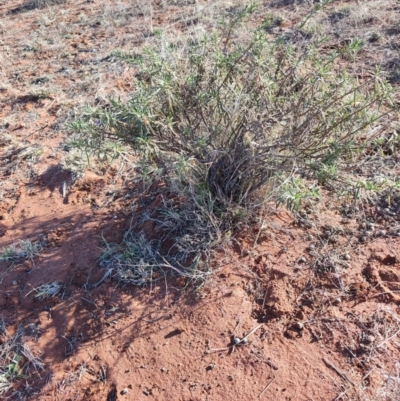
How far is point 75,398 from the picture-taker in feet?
7.32

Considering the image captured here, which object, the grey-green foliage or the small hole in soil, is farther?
the small hole in soil

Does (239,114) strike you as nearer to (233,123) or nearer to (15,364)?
(233,123)

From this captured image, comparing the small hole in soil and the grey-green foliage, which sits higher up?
the grey-green foliage

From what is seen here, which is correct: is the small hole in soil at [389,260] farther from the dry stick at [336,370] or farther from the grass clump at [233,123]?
the dry stick at [336,370]

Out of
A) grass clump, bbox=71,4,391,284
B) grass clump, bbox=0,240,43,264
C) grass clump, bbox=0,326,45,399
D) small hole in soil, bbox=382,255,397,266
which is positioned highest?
grass clump, bbox=71,4,391,284

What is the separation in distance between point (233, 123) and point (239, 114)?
0.22 ft

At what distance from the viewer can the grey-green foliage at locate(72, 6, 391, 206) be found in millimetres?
2326

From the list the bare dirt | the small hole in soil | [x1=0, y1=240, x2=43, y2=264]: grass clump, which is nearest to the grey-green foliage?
the bare dirt

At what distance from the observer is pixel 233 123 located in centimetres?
253

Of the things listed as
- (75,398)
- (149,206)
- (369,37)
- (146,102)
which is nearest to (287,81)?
(146,102)

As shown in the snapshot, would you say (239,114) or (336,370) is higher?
(239,114)

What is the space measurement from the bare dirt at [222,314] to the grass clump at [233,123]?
1.15ft

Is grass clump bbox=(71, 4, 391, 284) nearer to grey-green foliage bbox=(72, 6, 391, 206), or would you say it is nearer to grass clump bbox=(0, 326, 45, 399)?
grey-green foliage bbox=(72, 6, 391, 206)

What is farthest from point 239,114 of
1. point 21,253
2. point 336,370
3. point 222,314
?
point 21,253
